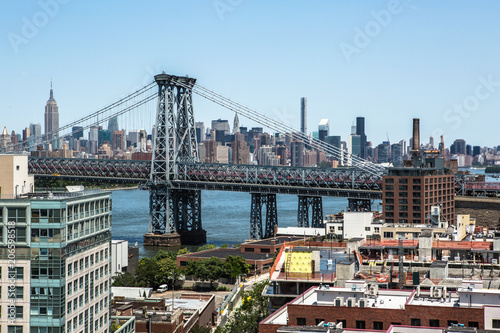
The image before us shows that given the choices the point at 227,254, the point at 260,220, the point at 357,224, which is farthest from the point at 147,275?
the point at 260,220

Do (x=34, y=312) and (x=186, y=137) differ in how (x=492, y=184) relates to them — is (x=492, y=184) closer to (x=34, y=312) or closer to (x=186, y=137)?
(x=186, y=137)

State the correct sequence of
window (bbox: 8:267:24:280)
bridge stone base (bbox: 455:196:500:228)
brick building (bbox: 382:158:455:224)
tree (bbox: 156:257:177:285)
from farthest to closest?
bridge stone base (bbox: 455:196:500:228) < brick building (bbox: 382:158:455:224) < tree (bbox: 156:257:177:285) < window (bbox: 8:267:24:280)

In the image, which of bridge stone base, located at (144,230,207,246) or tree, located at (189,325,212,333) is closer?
tree, located at (189,325,212,333)

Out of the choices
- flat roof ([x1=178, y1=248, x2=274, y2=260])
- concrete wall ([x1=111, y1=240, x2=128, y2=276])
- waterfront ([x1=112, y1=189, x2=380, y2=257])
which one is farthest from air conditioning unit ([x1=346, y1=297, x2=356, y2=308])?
waterfront ([x1=112, y1=189, x2=380, y2=257])

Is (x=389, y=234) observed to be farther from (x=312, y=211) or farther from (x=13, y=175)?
(x=312, y=211)

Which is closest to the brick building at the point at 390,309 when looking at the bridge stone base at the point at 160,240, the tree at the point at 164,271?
the tree at the point at 164,271

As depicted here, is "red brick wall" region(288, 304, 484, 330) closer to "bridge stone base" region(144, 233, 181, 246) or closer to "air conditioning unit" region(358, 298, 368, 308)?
"air conditioning unit" region(358, 298, 368, 308)

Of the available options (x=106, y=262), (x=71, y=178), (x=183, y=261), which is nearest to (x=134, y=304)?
(x=106, y=262)
